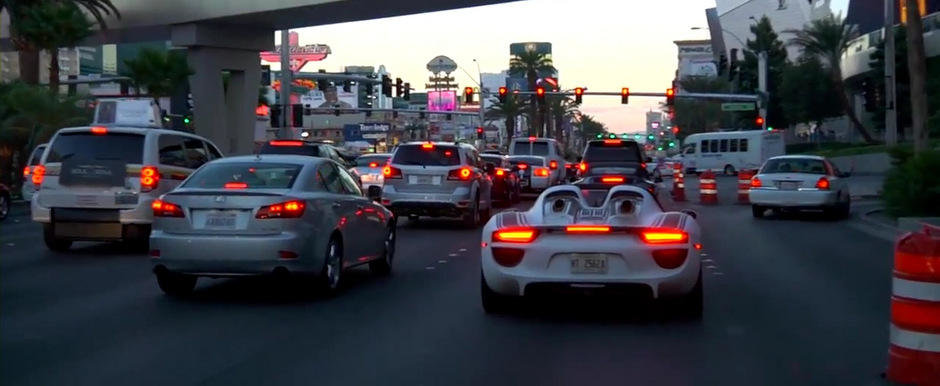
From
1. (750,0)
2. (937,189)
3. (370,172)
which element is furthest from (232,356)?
(750,0)

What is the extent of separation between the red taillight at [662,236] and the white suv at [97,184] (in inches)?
334

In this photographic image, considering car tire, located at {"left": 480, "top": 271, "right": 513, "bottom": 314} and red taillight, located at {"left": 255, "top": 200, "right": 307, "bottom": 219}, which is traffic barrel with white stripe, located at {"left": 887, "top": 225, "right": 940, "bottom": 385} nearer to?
car tire, located at {"left": 480, "top": 271, "right": 513, "bottom": 314}

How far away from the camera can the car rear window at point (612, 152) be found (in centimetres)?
2878

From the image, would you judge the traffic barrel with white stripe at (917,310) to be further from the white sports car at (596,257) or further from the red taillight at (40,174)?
the red taillight at (40,174)

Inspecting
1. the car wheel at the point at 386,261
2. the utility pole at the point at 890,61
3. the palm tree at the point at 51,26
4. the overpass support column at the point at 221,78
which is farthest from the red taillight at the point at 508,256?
the overpass support column at the point at 221,78

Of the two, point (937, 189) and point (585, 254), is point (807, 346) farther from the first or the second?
point (937, 189)

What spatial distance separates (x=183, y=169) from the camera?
1725cm

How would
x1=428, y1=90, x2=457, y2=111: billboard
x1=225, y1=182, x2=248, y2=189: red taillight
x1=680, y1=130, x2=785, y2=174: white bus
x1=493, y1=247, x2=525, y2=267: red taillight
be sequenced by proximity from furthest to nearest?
x1=428, y1=90, x2=457, y2=111: billboard
x1=680, y1=130, x2=785, y2=174: white bus
x1=225, y1=182, x2=248, y2=189: red taillight
x1=493, y1=247, x2=525, y2=267: red taillight

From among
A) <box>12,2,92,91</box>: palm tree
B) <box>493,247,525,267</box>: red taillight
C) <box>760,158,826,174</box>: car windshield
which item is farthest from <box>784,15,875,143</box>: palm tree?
<box>493,247,525,267</box>: red taillight

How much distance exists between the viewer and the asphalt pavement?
846cm

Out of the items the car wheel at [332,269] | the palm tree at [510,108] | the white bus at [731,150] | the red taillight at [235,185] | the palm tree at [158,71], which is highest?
the palm tree at [510,108]

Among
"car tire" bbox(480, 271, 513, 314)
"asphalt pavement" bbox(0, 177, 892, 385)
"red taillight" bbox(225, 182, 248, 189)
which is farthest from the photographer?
"red taillight" bbox(225, 182, 248, 189)

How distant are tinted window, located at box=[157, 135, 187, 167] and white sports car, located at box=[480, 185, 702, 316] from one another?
741cm

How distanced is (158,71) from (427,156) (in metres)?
32.1
